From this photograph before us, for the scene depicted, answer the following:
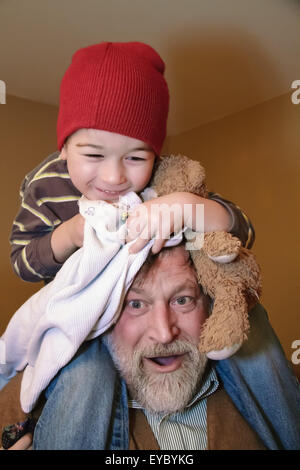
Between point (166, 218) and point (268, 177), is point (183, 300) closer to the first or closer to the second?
point (166, 218)

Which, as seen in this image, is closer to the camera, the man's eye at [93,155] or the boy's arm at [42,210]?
the man's eye at [93,155]

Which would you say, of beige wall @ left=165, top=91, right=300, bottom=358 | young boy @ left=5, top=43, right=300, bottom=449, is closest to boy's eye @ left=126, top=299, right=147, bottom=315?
young boy @ left=5, top=43, right=300, bottom=449

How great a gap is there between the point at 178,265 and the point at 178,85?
0.41 meters

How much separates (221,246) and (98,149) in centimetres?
24

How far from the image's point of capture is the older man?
2.15 ft

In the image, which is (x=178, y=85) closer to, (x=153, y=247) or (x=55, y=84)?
(x=55, y=84)

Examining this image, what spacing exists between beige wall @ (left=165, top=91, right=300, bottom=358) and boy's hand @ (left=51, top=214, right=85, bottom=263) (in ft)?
1.17

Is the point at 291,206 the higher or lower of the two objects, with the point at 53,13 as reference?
lower

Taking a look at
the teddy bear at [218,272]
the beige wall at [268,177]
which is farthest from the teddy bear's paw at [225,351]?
the beige wall at [268,177]

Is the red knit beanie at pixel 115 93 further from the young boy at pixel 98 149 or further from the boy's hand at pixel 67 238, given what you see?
the boy's hand at pixel 67 238

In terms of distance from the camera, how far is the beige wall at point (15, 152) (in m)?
0.76

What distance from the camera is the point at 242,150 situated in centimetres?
101

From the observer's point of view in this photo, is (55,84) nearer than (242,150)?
Yes

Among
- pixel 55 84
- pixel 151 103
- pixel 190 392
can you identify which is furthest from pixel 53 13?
pixel 190 392
